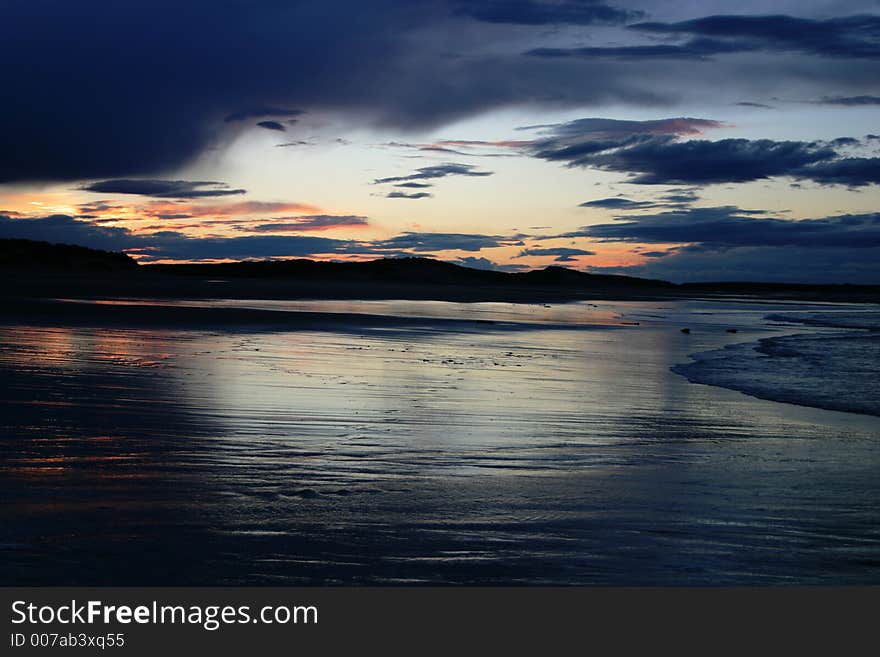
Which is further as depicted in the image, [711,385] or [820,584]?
[711,385]

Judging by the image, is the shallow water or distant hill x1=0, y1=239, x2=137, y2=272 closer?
the shallow water

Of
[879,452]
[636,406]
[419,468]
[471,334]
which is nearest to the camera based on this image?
[419,468]

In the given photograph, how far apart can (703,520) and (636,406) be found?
17.2 feet

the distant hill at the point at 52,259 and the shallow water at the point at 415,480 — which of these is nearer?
the shallow water at the point at 415,480

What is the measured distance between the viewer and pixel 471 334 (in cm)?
2303

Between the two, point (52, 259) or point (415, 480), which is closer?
point (415, 480)

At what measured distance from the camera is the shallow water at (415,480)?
465cm

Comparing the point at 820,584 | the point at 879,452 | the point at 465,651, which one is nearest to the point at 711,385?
the point at 879,452

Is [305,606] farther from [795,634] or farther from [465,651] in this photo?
[795,634]

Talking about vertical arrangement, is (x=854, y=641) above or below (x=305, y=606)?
below

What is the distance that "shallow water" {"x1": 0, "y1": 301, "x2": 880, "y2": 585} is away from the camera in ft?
15.3

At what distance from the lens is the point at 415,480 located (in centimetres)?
648

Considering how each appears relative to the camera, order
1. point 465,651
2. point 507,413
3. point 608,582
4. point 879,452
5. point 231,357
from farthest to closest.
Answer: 1. point 231,357
2. point 507,413
3. point 879,452
4. point 608,582
5. point 465,651

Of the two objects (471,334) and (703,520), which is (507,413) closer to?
(703,520)
